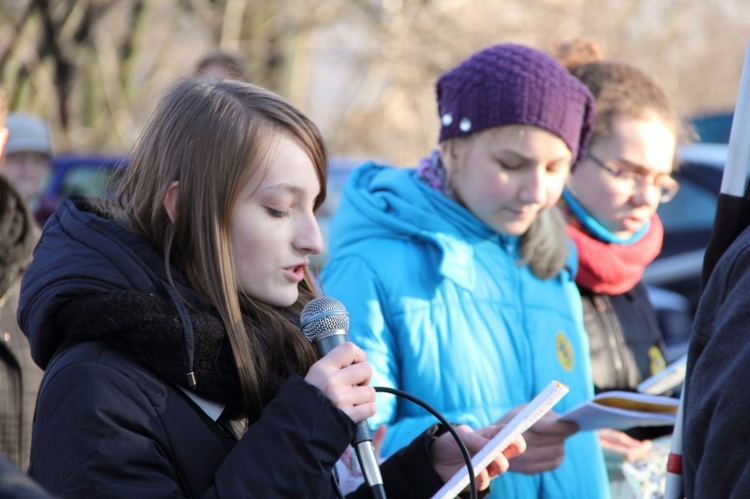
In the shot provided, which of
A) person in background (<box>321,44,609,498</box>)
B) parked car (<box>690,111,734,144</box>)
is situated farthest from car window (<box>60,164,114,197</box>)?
person in background (<box>321,44,609,498</box>)

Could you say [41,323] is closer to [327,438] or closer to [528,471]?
[327,438]

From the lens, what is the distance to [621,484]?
12.0ft

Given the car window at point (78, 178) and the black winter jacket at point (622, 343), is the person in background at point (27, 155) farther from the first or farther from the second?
the car window at point (78, 178)

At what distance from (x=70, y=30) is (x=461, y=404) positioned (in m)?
12.7

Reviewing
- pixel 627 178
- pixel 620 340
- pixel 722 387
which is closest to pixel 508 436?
pixel 722 387

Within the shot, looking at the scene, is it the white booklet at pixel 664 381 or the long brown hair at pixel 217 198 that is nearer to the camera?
the long brown hair at pixel 217 198

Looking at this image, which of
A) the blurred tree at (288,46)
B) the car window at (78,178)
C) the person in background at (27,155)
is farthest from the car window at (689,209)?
the blurred tree at (288,46)

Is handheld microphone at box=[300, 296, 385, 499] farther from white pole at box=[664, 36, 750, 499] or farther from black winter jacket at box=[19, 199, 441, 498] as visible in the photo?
white pole at box=[664, 36, 750, 499]

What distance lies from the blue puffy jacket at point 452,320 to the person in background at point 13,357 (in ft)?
3.12

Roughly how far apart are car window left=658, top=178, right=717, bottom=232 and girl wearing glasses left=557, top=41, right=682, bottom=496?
4.47m

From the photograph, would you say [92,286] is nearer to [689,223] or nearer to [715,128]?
[689,223]

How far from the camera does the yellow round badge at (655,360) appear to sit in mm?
3842

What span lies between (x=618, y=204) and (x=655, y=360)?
589 millimetres

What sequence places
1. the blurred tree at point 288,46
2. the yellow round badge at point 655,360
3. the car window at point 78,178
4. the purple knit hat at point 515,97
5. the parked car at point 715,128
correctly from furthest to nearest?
the blurred tree at point 288,46 < the parked car at point 715,128 < the car window at point 78,178 < the yellow round badge at point 655,360 < the purple knit hat at point 515,97
